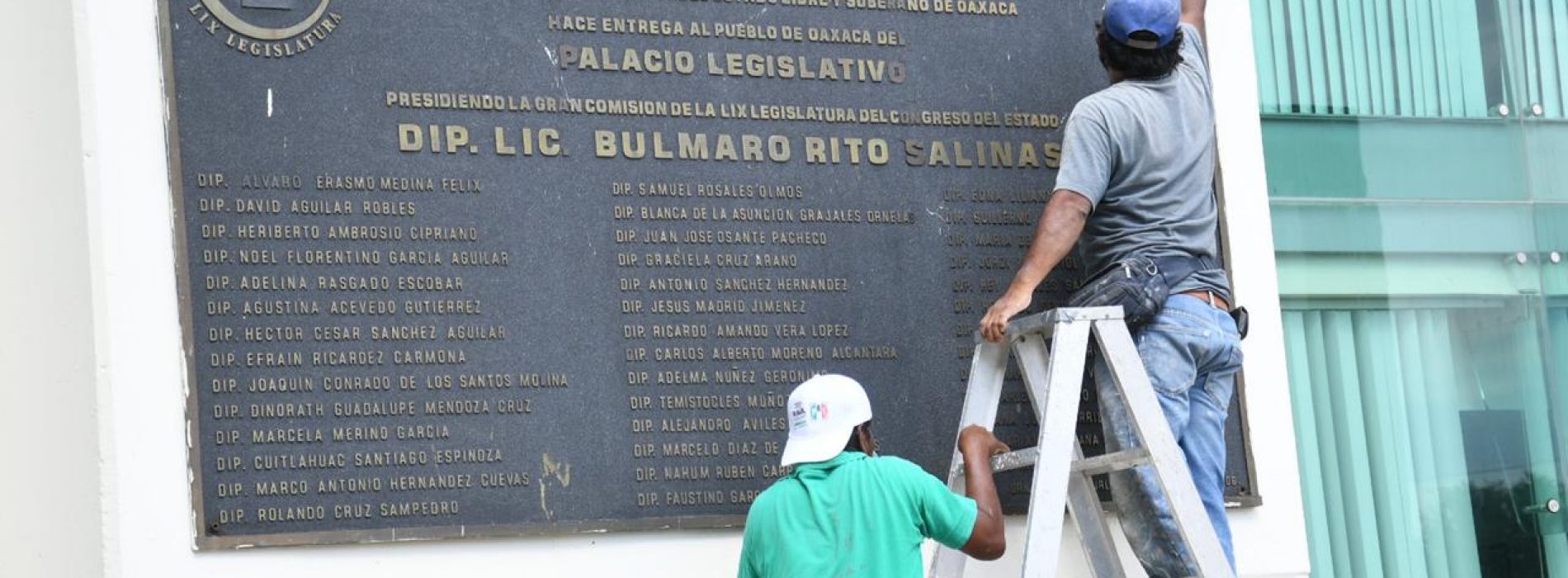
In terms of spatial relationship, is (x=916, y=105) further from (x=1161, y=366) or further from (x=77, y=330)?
(x=77, y=330)

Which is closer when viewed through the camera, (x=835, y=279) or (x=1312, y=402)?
(x=835, y=279)

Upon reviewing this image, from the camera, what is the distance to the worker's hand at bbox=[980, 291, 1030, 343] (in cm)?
645

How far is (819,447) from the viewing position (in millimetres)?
5500

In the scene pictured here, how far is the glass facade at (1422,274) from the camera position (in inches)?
324

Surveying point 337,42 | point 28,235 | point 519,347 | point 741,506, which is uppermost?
point 337,42

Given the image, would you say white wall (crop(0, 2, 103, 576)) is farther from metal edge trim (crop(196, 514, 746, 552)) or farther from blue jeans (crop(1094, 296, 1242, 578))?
blue jeans (crop(1094, 296, 1242, 578))

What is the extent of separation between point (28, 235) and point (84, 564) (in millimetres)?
1028

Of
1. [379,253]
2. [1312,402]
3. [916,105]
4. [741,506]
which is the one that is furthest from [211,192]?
[1312,402]

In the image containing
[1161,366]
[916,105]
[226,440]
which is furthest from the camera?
[916,105]

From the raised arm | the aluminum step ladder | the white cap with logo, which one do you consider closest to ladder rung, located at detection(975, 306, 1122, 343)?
the aluminum step ladder

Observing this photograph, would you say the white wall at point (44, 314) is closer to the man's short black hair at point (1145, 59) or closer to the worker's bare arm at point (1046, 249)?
the worker's bare arm at point (1046, 249)

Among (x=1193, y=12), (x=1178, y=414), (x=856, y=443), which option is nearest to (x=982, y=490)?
(x=856, y=443)

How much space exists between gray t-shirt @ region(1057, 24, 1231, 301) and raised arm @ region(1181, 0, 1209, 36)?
492 mm

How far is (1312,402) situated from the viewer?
8211mm
